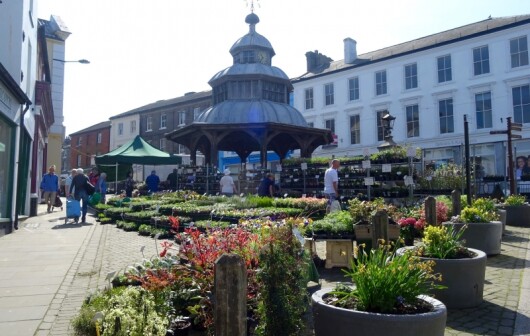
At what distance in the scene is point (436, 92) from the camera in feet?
104

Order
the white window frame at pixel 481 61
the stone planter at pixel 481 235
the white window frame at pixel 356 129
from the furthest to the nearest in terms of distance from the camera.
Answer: the white window frame at pixel 356 129 → the white window frame at pixel 481 61 → the stone planter at pixel 481 235

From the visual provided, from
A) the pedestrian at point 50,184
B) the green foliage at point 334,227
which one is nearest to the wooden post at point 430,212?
the green foliage at point 334,227

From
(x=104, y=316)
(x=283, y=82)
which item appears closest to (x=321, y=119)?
(x=283, y=82)

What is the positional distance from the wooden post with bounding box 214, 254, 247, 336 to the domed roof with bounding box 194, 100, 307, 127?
1886cm

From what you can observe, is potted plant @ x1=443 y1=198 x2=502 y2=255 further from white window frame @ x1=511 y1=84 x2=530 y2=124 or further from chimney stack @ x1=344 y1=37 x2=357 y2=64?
chimney stack @ x1=344 y1=37 x2=357 y2=64

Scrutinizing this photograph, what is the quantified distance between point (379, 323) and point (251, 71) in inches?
834

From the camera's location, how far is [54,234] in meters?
11.1

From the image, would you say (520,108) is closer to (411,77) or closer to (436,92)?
(436,92)

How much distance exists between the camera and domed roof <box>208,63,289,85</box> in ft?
75.8

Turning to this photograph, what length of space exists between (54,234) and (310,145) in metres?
14.3

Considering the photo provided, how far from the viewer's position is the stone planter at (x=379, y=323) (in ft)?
9.57

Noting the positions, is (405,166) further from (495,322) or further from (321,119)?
(321,119)

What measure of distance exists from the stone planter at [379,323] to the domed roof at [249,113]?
18.4 meters

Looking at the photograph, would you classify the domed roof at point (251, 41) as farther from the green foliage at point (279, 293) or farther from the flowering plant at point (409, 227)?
the green foliage at point (279, 293)
